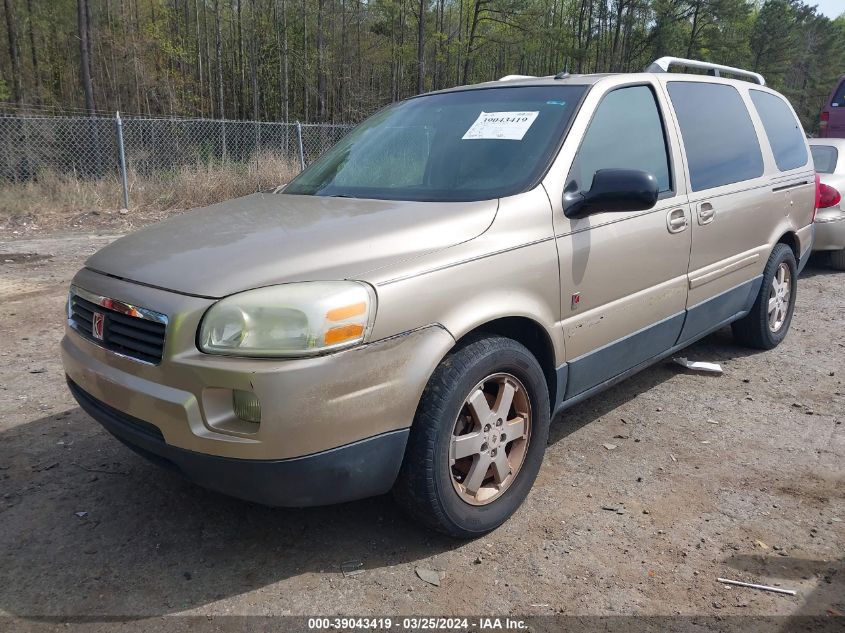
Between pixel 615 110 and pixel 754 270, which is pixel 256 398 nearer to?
pixel 615 110

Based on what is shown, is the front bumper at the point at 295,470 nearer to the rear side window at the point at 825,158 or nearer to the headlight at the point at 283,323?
the headlight at the point at 283,323

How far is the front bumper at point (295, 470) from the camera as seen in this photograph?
2.12 metres

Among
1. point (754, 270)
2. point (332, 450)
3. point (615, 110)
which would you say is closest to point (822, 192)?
point (754, 270)

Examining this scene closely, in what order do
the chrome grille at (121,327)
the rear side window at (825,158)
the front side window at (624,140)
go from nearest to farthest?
the chrome grille at (121,327) → the front side window at (624,140) → the rear side window at (825,158)

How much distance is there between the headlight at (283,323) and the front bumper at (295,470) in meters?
0.36

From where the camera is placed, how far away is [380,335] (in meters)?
2.18

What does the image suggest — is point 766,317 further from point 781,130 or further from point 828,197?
point 828,197

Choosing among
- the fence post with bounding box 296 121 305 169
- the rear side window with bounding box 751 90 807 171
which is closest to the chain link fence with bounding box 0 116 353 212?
the fence post with bounding box 296 121 305 169

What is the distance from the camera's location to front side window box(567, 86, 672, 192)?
3033 millimetres

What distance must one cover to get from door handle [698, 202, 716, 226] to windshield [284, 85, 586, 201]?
1.08 m

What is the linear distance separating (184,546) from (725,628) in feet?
6.52

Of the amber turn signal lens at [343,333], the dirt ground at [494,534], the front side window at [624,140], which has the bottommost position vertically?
the dirt ground at [494,534]

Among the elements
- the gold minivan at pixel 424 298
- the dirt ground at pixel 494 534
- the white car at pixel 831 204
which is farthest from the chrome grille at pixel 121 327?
the white car at pixel 831 204

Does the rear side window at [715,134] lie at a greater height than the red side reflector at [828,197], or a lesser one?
greater
